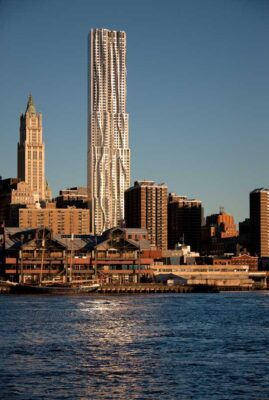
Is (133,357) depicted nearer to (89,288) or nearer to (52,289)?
(52,289)

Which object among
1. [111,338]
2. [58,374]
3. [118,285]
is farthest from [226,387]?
[118,285]

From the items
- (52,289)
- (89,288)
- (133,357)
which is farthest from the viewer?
(89,288)

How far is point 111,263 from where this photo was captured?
589 feet

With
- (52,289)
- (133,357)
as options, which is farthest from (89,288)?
(133,357)

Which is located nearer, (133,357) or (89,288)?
(133,357)

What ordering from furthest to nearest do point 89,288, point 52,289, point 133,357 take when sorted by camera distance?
point 89,288 < point 52,289 < point 133,357

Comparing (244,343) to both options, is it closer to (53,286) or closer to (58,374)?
(58,374)

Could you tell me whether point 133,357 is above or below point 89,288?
below

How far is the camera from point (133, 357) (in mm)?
54969

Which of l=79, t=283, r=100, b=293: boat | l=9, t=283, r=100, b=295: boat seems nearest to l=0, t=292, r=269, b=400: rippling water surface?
l=9, t=283, r=100, b=295: boat

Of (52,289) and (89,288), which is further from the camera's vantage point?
(89,288)

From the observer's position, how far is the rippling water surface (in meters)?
44.4

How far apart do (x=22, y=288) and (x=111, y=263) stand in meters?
28.1

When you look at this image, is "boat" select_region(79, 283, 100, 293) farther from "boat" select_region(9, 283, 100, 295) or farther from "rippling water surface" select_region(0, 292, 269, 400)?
"rippling water surface" select_region(0, 292, 269, 400)
